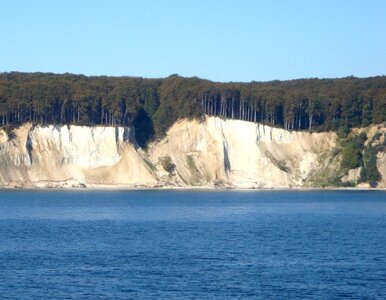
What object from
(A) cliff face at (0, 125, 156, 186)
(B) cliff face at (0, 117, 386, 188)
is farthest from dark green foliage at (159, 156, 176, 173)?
(A) cliff face at (0, 125, 156, 186)

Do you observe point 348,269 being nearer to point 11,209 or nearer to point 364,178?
point 11,209

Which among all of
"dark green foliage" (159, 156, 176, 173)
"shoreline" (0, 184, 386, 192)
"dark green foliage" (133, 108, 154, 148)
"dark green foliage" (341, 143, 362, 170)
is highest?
"dark green foliage" (133, 108, 154, 148)

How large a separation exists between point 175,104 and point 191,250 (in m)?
74.4

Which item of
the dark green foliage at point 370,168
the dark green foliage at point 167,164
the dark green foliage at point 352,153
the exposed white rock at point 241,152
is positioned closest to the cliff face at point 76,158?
the dark green foliage at point 167,164

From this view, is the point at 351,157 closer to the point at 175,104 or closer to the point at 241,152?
the point at 241,152

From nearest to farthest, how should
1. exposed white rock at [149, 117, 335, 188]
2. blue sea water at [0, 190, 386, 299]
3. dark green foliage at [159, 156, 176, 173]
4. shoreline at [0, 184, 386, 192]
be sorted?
blue sea water at [0, 190, 386, 299] < shoreline at [0, 184, 386, 192] < dark green foliage at [159, 156, 176, 173] < exposed white rock at [149, 117, 335, 188]

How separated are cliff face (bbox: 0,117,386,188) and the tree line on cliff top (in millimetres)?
2534

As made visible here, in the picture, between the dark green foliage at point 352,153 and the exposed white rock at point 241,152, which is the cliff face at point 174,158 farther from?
the dark green foliage at point 352,153

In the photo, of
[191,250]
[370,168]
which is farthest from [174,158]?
[191,250]

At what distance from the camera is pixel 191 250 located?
52.3 m

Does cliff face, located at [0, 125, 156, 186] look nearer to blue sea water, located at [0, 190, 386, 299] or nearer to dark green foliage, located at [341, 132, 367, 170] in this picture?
dark green foliage, located at [341, 132, 367, 170]

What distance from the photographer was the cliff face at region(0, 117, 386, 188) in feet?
388

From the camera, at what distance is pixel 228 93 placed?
12438 centimetres

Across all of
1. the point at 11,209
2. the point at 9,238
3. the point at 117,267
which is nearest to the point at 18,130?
the point at 11,209
